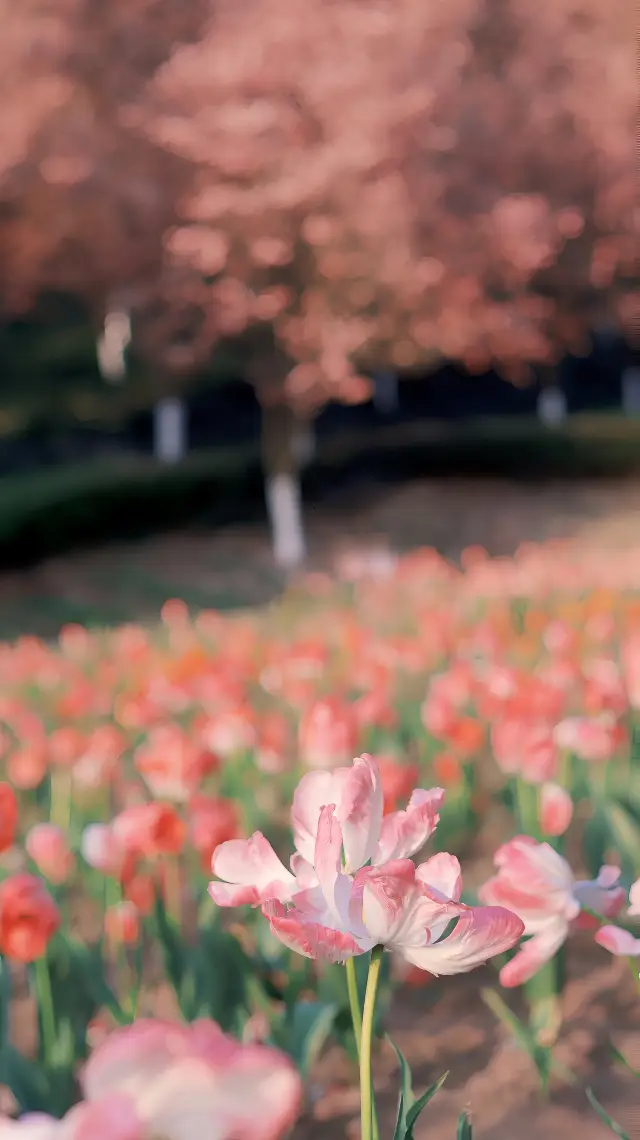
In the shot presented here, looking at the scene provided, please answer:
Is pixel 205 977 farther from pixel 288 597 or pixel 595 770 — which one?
pixel 288 597

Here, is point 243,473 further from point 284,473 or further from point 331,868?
point 331,868

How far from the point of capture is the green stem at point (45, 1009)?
5.99ft

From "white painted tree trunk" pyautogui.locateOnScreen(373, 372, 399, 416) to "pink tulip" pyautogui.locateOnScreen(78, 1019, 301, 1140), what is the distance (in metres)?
20.2

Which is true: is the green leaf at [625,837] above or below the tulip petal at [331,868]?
below

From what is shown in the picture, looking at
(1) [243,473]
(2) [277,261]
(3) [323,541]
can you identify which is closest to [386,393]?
(1) [243,473]

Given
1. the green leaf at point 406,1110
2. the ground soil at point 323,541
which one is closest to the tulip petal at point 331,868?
the green leaf at point 406,1110

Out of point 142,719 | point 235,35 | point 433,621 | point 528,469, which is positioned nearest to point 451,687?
point 142,719

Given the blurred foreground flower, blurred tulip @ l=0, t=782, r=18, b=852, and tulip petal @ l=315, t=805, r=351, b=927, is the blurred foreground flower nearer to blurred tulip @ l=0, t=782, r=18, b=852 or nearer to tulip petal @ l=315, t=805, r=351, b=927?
tulip petal @ l=315, t=805, r=351, b=927

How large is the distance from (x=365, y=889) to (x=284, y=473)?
12433 mm

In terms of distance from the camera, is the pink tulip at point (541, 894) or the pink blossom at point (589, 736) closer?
the pink tulip at point (541, 894)

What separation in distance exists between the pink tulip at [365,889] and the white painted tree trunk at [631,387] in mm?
22836

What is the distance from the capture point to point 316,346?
11555 mm

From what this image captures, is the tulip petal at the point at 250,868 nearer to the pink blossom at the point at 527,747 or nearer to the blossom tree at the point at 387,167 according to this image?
the pink blossom at the point at 527,747

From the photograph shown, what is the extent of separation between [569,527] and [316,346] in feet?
17.8
